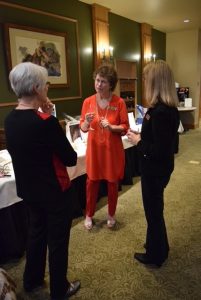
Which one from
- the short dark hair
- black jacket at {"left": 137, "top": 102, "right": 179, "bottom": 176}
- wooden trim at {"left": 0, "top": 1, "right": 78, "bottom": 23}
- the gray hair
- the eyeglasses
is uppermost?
wooden trim at {"left": 0, "top": 1, "right": 78, "bottom": 23}

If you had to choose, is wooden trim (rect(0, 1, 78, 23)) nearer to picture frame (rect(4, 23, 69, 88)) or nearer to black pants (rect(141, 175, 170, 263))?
picture frame (rect(4, 23, 69, 88))

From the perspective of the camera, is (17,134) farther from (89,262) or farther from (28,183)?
(89,262)

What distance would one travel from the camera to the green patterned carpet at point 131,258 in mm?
1689

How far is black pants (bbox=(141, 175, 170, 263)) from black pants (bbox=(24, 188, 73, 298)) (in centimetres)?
54

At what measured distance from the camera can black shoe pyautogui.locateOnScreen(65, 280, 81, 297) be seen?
65.2 inches

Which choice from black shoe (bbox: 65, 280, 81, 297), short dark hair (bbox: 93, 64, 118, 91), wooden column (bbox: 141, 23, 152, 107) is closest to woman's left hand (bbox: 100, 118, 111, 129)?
short dark hair (bbox: 93, 64, 118, 91)

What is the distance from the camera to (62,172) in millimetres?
1356

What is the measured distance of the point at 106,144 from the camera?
2.19 m

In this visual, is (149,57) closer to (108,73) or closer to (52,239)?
(108,73)

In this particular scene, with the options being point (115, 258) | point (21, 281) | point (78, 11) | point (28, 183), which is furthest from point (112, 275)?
point (78, 11)

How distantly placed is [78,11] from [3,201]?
12.7ft

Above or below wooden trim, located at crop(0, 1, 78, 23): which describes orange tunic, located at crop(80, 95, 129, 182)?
below

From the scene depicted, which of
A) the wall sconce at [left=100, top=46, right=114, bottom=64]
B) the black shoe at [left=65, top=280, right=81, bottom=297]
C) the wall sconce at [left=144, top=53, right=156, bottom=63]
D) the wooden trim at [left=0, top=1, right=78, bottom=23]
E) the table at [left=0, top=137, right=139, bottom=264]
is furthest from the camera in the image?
the wall sconce at [left=144, top=53, right=156, bottom=63]

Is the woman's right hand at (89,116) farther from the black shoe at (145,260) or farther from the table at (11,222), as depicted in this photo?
the black shoe at (145,260)
